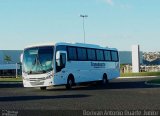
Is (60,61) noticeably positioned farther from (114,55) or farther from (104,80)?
(114,55)

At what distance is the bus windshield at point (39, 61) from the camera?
28281 mm

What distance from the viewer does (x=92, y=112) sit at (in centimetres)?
1492

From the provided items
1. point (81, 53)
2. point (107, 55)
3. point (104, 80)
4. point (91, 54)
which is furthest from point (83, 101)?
point (107, 55)

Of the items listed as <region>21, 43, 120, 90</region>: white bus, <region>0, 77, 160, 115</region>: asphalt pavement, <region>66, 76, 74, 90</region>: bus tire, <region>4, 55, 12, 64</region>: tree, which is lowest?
<region>0, 77, 160, 115</region>: asphalt pavement

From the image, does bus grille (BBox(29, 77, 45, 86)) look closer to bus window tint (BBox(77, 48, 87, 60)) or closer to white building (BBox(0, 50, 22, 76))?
bus window tint (BBox(77, 48, 87, 60))

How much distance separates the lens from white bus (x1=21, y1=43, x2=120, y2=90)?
2828cm

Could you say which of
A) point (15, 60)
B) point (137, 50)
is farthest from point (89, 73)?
point (15, 60)

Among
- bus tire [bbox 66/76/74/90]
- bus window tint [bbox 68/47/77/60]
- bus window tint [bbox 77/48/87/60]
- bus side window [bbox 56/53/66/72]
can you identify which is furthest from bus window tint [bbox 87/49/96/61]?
bus side window [bbox 56/53/66/72]

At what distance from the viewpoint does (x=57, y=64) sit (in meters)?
28.6

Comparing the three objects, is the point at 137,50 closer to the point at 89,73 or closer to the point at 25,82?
the point at 89,73

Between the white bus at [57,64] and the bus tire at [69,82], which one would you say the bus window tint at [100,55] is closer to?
the white bus at [57,64]

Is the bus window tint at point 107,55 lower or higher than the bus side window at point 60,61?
higher

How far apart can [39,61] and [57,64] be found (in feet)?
3.67

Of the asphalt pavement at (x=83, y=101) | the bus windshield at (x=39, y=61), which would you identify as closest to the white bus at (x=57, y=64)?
the bus windshield at (x=39, y=61)
